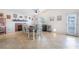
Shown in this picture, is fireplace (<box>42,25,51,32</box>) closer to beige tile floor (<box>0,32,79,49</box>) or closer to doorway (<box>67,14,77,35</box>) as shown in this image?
beige tile floor (<box>0,32,79,49</box>)

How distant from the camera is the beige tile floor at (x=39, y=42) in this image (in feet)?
6.50

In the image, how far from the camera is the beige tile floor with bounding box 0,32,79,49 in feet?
6.50

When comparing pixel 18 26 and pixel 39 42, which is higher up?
pixel 18 26

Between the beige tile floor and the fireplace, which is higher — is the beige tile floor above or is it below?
below

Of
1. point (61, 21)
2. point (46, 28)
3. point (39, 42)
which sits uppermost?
point (61, 21)

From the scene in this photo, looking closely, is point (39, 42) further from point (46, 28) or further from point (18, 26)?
point (18, 26)

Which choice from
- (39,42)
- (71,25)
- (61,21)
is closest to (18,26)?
(39,42)


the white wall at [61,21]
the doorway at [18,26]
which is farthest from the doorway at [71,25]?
the doorway at [18,26]

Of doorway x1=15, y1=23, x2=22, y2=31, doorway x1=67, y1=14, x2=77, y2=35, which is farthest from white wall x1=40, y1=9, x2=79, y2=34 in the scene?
doorway x1=15, y1=23, x2=22, y2=31

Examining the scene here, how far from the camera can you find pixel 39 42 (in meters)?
2.01
